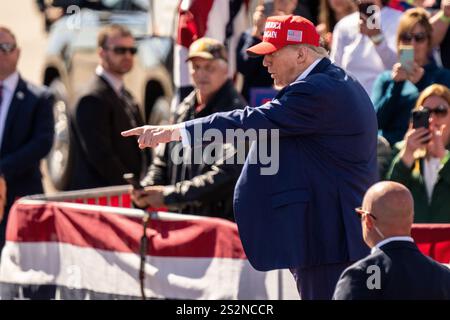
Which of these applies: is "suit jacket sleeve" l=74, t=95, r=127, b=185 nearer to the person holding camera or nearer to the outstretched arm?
the person holding camera

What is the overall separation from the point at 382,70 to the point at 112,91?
2.36 m

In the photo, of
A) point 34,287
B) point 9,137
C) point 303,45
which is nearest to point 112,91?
point 9,137

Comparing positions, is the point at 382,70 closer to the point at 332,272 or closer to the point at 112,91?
Answer: the point at 112,91

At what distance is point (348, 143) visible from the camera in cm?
702

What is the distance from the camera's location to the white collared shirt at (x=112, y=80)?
1121 cm

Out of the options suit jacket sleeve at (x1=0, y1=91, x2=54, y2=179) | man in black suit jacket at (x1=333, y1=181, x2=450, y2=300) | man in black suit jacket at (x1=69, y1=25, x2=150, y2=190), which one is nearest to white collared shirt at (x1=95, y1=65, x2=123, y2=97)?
man in black suit jacket at (x1=69, y1=25, x2=150, y2=190)

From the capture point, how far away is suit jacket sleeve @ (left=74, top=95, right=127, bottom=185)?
10.9 metres

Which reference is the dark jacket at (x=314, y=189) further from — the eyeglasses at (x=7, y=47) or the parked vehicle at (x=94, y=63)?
the parked vehicle at (x=94, y=63)

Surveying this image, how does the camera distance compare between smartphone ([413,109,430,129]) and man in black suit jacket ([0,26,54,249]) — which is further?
man in black suit jacket ([0,26,54,249])

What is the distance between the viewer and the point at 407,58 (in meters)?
9.46

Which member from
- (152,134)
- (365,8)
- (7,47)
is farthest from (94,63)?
(152,134)

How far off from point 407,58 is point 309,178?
270cm

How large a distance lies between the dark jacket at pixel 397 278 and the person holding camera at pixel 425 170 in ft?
9.49

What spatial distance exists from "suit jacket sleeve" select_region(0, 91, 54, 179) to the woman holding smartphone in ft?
8.72
